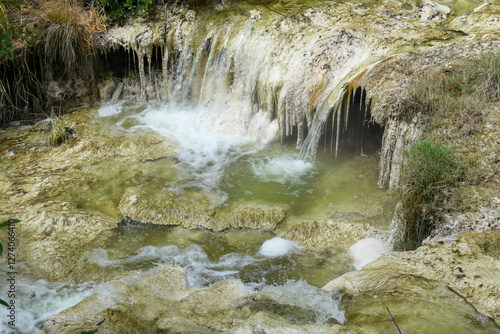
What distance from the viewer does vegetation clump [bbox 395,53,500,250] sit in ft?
12.7

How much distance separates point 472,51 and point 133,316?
5.08 m

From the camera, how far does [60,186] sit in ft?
18.3

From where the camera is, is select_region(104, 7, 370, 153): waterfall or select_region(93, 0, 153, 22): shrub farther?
select_region(93, 0, 153, 22): shrub

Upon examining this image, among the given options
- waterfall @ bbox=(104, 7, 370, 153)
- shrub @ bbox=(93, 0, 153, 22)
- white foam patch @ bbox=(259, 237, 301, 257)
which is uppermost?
shrub @ bbox=(93, 0, 153, 22)

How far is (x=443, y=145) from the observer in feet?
13.5

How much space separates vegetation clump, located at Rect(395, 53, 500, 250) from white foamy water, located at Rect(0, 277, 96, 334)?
10.4ft

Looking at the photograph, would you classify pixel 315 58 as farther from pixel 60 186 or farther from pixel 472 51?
pixel 60 186

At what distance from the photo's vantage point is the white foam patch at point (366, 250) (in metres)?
4.21

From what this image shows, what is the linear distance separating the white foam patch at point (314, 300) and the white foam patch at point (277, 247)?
3.37 feet

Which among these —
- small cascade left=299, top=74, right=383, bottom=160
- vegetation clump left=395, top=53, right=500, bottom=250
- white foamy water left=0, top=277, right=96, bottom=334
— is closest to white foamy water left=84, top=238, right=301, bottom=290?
white foamy water left=0, top=277, right=96, bottom=334

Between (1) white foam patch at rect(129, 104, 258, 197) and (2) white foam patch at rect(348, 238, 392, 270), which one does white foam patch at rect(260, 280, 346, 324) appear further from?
(1) white foam patch at rect(129, 104, 258, 197)

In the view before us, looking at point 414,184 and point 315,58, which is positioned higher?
point 315,58

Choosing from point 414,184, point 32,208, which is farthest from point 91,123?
point 414,184

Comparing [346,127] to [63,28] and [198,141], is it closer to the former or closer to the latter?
[198,141]
